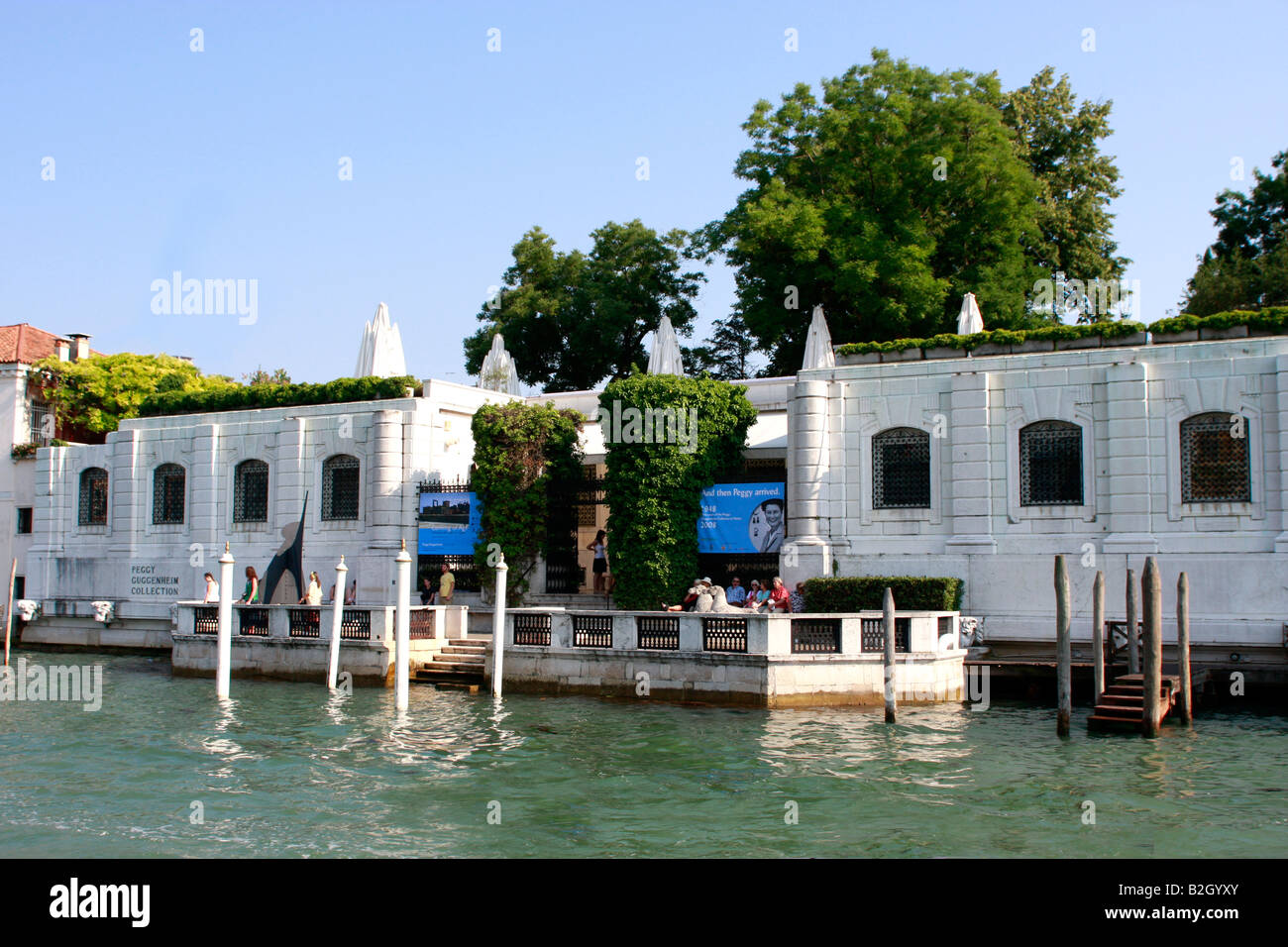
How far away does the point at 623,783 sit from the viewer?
14.7 m

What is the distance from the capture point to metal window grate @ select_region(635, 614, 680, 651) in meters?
21.6

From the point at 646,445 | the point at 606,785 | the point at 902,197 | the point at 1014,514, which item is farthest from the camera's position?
the point at 902,197

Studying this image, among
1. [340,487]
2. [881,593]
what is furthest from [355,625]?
[881,593]

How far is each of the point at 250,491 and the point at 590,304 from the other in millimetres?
15311

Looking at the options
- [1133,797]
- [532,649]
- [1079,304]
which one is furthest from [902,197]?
[1133,797]

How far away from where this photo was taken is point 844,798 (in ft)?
45.1

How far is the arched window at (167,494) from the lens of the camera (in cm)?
3550

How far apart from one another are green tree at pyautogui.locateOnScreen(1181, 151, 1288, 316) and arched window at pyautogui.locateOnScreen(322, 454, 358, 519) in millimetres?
25972

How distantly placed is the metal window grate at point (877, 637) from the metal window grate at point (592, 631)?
15.7 ft

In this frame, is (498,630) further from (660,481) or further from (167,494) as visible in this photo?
(167,494)

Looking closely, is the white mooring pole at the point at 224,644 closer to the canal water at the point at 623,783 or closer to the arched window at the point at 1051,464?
the canal water at the point at 623,783
